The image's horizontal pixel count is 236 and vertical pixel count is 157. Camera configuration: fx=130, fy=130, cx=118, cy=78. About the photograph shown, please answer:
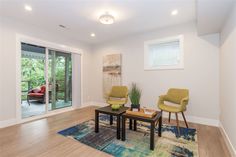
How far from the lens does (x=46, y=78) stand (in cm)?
406

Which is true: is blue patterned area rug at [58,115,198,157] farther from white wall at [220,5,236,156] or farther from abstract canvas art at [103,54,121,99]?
abstract canvas art at [103,54,121,99]

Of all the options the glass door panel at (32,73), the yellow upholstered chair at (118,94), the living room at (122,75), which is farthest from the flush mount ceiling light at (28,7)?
the yellow upholstered chair at (118,94)

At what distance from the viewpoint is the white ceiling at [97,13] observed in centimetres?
251

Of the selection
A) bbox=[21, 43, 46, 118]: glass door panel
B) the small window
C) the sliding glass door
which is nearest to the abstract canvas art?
the small window

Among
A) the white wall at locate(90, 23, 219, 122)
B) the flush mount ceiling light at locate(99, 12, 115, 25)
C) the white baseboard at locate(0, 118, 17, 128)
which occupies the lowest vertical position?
the white baseboard at locate(0, 118, 17, 128)

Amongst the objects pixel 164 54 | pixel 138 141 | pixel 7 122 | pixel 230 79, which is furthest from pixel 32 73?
pixel 230 79

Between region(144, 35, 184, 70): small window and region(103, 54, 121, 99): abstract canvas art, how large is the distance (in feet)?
3.45

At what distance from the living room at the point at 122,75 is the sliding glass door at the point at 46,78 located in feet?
0.11

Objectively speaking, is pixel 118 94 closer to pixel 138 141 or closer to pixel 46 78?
pixel 138 141

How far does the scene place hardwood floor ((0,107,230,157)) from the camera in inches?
78.2

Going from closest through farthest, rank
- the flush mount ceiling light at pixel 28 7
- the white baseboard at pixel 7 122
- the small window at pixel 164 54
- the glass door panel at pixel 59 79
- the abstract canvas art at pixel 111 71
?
the flush mount ceiling light at pixel 28 7 < the white baseboard at pixel 7 122 < the small window at pixel 164 54 < the glass door panel at pixel 59 79 < the abstract canvas art at pixel 111 71

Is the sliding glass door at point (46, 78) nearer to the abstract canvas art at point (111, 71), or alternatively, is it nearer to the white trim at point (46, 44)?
the white trim at point (46, 44)

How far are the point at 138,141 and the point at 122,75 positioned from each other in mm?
2577

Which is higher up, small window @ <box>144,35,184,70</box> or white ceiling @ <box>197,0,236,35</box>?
white ceiling @ <box>197,0,236,35</box>
